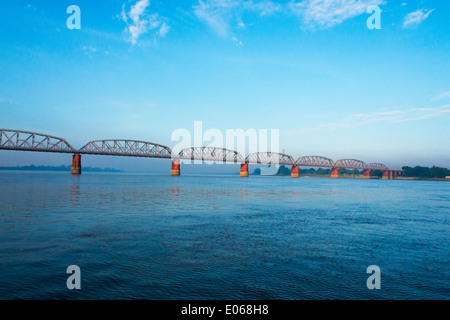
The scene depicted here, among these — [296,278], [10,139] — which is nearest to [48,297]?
[296,278]

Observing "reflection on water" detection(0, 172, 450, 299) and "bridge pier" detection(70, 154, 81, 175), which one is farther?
"bridge pier" detection(70, 154, 81, 175)
